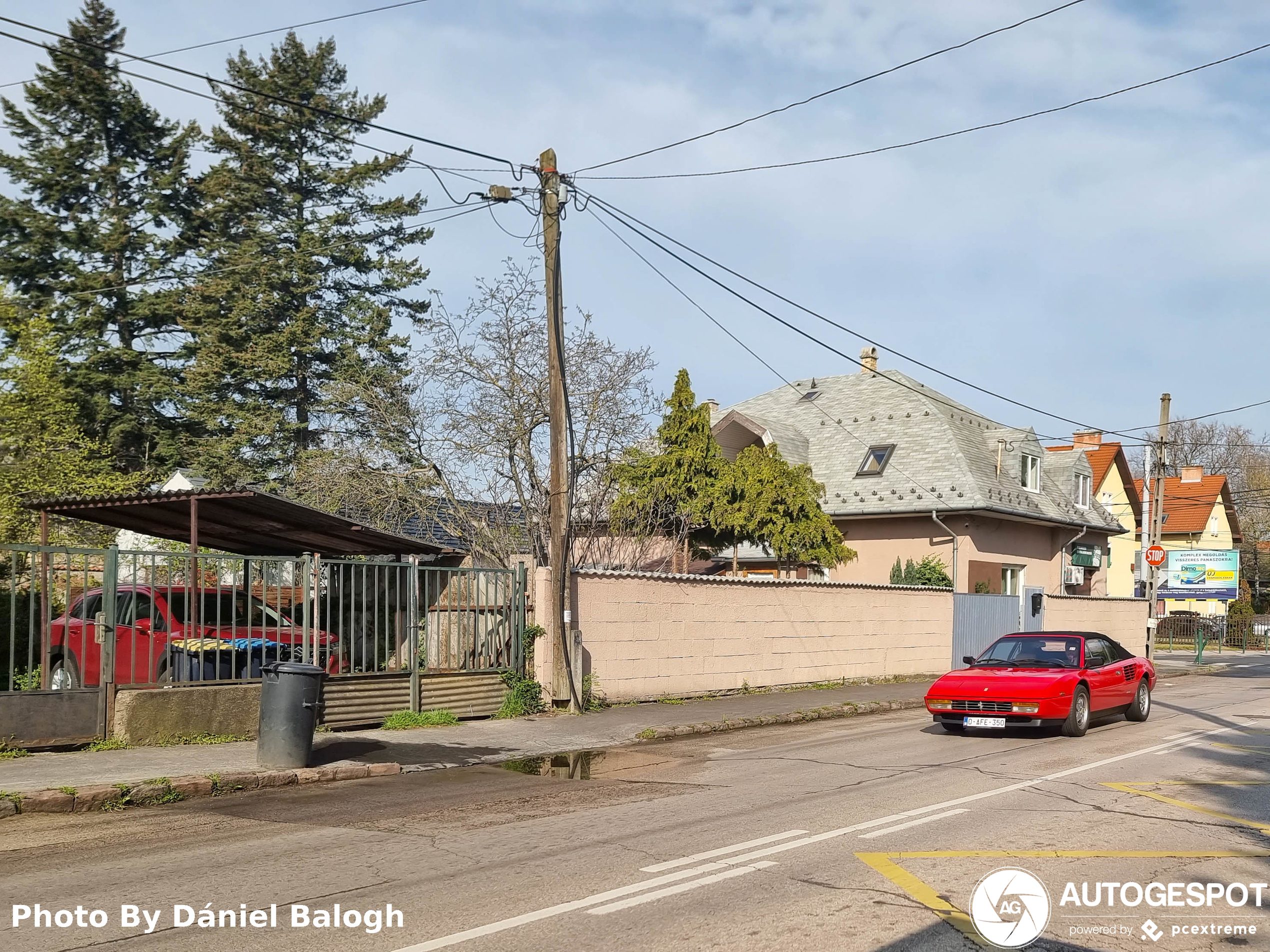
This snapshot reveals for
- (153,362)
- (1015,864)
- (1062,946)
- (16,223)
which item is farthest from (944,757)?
(16,223)

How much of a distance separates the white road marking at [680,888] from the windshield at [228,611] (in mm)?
8183

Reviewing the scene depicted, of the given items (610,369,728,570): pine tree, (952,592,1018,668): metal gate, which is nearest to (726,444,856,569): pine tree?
(610,369,728,570): pine tree

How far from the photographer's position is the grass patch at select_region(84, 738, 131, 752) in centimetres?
1221

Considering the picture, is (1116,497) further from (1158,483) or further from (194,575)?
(194,575)

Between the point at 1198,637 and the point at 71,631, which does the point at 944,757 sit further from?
the point at 1198,637

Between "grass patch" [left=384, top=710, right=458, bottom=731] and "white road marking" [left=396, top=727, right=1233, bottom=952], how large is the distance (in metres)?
7.75

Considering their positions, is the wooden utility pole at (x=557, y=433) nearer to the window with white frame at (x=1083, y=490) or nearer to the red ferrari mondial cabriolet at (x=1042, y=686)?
the red ferrari mondial cabriolet at (x=1042, y=686)

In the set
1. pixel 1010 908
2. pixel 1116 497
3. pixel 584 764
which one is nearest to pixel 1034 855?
pixel 1010 908

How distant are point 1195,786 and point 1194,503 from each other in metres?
62.2

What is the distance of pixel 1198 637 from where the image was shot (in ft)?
131

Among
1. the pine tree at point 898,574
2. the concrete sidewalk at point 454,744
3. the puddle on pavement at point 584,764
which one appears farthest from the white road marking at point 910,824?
the pine tree at point 898,574

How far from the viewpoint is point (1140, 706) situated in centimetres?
1725

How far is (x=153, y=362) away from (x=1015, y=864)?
4011 centimetres

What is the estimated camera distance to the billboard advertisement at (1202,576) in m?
51.7
